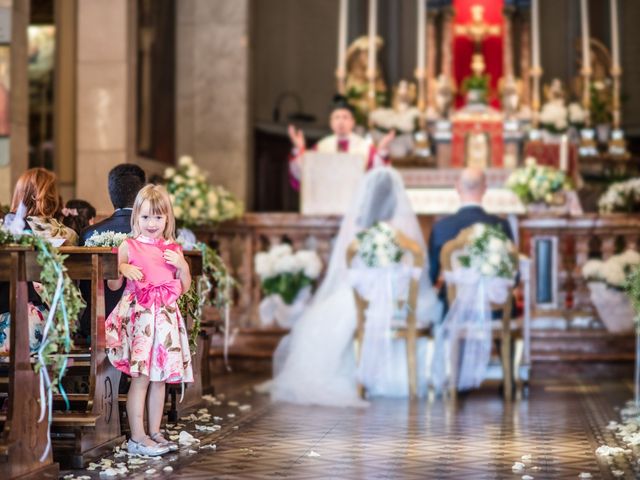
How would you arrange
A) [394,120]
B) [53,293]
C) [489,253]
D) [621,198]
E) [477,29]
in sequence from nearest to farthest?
[53,293] → [489,253] → [621,198] → [394,120] → [477,29]

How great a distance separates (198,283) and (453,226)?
8.64ft

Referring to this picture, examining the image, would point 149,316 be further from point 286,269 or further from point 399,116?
point 399,116

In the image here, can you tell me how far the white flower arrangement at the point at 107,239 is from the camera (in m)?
6.86

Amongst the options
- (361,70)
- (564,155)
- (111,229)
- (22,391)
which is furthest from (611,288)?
(361,70)

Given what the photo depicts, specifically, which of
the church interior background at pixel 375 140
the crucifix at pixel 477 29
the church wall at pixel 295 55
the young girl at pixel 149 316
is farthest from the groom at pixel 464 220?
the crucifix at pixel 477 29

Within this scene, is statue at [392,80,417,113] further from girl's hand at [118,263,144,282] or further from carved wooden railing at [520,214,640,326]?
girl's hand at [118,263,144,282]

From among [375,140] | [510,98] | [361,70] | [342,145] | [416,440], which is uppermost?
[361,70]

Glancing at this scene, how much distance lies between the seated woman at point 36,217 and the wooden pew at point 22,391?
36.6 inches

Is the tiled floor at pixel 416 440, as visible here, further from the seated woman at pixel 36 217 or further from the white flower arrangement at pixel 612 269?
the white flower arrangement at pixel 612 269

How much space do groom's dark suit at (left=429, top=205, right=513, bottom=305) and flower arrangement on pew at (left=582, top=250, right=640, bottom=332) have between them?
5.32ft

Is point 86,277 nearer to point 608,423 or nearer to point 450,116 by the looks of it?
point 608,423

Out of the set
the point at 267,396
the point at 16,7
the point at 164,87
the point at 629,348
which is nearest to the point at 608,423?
the point at 267,396

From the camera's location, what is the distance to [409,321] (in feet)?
31.6

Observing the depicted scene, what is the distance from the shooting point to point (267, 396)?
9.55 meters
